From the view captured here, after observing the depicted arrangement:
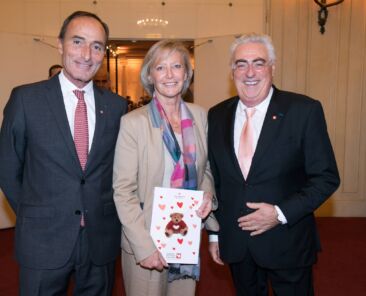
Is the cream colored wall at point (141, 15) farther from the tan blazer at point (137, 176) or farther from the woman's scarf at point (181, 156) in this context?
the tan blazer at point (137, 176)

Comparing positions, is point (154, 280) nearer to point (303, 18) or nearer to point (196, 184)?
point (196, 184)

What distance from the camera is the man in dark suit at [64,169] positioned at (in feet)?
6.31

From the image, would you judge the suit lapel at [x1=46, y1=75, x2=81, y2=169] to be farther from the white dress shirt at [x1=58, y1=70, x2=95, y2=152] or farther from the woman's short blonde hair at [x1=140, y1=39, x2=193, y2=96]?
the woman's short blonde hair at [x1=140, y1=39, x2=193, y2=96]

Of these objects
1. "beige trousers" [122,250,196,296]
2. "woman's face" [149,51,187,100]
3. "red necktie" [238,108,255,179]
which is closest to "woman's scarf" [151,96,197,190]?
"woman's face" [149,51,187,100]

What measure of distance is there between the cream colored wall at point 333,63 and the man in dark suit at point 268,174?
354 cm

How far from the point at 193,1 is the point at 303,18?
1.74m

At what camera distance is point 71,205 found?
196 centimetres

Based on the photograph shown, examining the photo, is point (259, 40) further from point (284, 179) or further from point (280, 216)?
point (280, 216)

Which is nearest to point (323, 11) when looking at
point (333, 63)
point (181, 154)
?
point (333, 63)

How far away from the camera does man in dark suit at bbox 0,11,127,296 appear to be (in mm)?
1924

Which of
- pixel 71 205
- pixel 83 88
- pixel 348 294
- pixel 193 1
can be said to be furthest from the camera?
pixel 193 1

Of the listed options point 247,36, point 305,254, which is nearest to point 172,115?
point 247,36

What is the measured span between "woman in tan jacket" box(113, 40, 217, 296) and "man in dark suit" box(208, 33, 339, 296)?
0.19 m

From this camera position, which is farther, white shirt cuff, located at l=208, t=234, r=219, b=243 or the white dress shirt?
white shirt cuff, located at l=208, t=234, r=219, b=243
